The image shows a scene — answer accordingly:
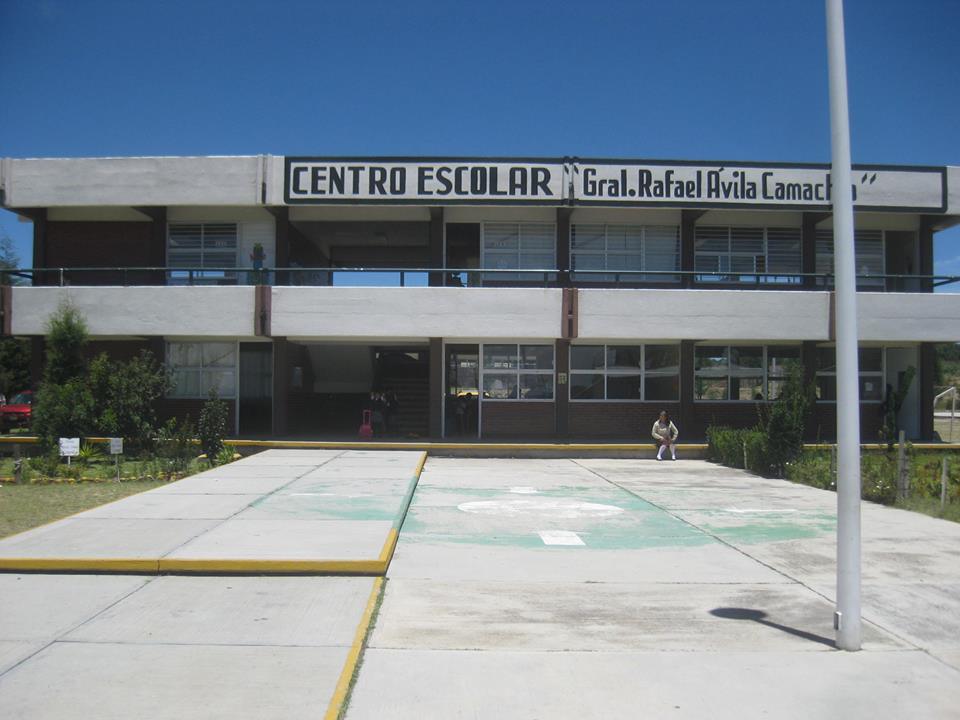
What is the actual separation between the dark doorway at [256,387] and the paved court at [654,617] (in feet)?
43.9

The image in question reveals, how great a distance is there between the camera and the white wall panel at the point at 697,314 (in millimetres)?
22797

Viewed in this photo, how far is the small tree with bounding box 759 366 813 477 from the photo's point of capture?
17.8 meters

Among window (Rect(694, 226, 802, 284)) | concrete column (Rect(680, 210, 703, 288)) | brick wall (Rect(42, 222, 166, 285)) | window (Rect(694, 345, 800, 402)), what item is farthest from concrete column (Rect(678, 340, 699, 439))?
brick wall (Rect(42, 222, 166, 285))

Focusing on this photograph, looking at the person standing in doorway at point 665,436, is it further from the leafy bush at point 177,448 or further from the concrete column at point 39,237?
the concrete column at point 39,237

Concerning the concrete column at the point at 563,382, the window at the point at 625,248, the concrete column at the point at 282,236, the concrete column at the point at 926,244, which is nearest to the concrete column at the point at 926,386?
the concrete column at the point at 926,244

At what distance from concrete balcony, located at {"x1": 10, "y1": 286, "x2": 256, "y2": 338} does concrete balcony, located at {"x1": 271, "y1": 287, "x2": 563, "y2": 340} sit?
1421mm

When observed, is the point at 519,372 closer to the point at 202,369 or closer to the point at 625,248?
the point at 625,248

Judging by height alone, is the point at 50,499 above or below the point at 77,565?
below

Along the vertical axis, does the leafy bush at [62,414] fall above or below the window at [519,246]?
below

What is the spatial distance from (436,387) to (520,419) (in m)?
3.12

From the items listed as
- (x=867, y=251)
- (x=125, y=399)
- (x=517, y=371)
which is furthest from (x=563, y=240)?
(x=125, y=399)

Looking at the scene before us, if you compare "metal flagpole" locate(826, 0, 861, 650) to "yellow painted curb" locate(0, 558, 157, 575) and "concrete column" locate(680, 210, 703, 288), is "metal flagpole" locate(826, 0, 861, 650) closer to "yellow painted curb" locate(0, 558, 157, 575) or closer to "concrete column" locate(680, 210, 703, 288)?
"yellow painted curb" locate(0, 558, 157, 575)

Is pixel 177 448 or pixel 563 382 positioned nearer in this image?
pixel 177 448

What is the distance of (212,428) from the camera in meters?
19.7
